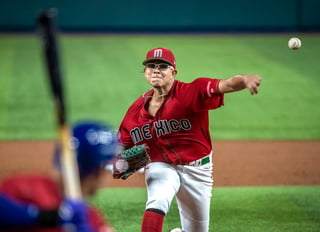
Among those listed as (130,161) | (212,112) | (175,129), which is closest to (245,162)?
(212,112)

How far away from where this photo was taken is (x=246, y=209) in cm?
867

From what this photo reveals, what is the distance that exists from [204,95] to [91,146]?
278 centimetres

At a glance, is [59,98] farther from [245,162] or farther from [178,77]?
[178,77]

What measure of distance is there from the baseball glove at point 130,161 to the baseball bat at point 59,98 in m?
2.88

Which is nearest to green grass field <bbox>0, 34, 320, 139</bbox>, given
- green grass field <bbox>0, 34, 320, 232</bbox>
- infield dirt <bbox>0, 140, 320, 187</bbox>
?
green grass field <bbox>0, 34, 320, 232</bbox>

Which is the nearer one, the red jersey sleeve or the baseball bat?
the baseball bat

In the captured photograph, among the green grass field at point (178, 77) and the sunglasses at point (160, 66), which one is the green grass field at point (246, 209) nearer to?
the sunglasses at point (160, 66)

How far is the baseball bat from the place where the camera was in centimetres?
358

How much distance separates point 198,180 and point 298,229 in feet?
5.72

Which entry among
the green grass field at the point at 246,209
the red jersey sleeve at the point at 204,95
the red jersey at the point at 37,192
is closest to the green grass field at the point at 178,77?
the green grass field at the point at 246,209

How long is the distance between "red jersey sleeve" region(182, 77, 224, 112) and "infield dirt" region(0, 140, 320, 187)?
3.39 m

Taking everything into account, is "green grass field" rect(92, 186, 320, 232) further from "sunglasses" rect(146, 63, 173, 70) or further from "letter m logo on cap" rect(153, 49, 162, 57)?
"letter m logo on cap" rect(153, 49, 162, 57)

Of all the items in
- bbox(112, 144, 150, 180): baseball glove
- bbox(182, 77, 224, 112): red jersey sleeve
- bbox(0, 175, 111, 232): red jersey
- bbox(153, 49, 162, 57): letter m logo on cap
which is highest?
bbox(153, 49, 162, 57): letter m logo on cap

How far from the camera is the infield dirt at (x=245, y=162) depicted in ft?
33.3
